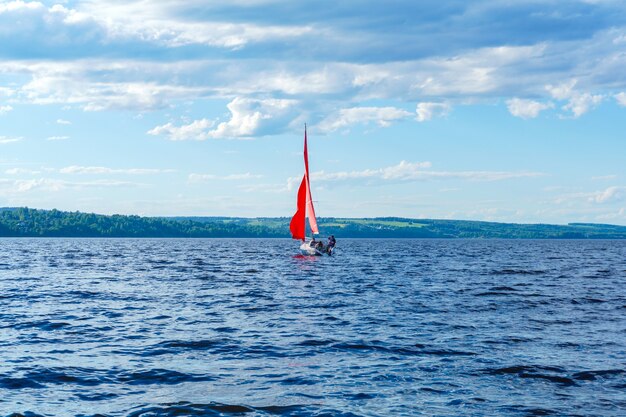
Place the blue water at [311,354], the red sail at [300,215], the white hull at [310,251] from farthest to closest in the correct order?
the white hull at [310,251] → the red sail at [300,215] → the blue water at [311,354]

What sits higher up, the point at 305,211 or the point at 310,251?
the point at 305,211

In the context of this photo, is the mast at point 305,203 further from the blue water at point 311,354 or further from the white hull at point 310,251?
the blue water at point 311,354

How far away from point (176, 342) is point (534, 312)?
19525 millimetres

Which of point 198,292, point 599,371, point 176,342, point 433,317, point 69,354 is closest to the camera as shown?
point 599,371

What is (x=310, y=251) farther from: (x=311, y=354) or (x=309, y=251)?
(x=311, y=354)

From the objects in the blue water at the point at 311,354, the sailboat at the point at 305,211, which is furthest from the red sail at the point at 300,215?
the blue water at the point at 311,354

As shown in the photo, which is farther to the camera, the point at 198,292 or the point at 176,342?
the point at 198,292

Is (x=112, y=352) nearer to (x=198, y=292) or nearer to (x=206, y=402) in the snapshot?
(x=206, y=402)

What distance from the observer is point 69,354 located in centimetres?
2311

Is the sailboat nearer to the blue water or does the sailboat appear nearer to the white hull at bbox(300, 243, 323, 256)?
the white hull at bbox(300, 243, 323, 256)

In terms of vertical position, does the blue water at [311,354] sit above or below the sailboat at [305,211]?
below

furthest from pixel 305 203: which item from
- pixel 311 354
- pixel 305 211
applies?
pixel 311 354

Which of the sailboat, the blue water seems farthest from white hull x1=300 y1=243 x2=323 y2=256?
the blue water

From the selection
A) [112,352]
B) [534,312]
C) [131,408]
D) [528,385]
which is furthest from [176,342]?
[534,312]
